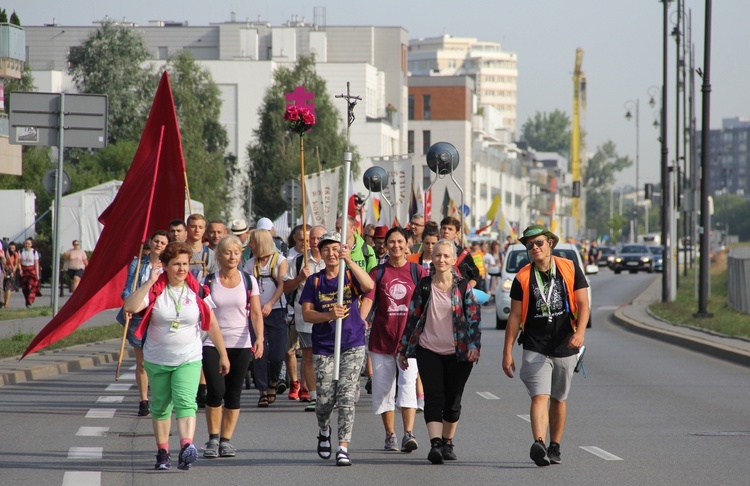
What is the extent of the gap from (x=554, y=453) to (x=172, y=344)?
2799 mm

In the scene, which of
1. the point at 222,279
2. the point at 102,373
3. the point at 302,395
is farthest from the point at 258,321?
the point at 102,373

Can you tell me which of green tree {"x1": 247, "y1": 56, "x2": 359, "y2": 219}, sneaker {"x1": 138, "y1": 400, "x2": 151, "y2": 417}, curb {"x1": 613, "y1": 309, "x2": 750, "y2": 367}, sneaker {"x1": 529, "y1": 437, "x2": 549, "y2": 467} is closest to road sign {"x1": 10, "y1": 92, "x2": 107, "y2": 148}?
sneaker {"x1": 138, "y1": 400, "x2": 151, "y2": 417}

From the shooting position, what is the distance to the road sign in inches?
792

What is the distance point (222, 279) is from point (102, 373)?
8.05 metres

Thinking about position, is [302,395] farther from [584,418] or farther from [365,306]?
[365,306]

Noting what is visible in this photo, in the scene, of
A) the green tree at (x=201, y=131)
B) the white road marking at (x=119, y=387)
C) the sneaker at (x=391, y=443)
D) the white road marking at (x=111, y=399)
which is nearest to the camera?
the sneaker at (x=391, y=443)

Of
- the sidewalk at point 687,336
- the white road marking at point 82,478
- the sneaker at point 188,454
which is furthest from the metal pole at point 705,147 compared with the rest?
the white road marking at point 82,478

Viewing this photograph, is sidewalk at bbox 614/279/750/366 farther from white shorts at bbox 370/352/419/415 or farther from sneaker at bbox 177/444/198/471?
sneaker at bbox 177/444/198/471

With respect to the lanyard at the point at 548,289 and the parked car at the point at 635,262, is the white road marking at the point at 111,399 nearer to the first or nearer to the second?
the lanyard at the point at 548,289

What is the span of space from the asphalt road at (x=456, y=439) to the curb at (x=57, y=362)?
1.03 ft

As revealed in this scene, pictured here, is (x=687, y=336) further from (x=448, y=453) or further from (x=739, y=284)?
(x=448, y=453)

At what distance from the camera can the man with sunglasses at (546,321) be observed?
951cm

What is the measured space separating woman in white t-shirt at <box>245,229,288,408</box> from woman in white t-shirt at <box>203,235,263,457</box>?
185cm

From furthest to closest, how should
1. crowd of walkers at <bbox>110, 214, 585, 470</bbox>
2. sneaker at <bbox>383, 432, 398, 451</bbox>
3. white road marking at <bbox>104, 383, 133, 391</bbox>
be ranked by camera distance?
white road marking at <bbox>104, 383, 133, 391</bbox>, sneaker at <bbox>383, 432, 398, 451</bbox>, crowd of walkers at <bbox>110, 214, 585, 470</bbox>
